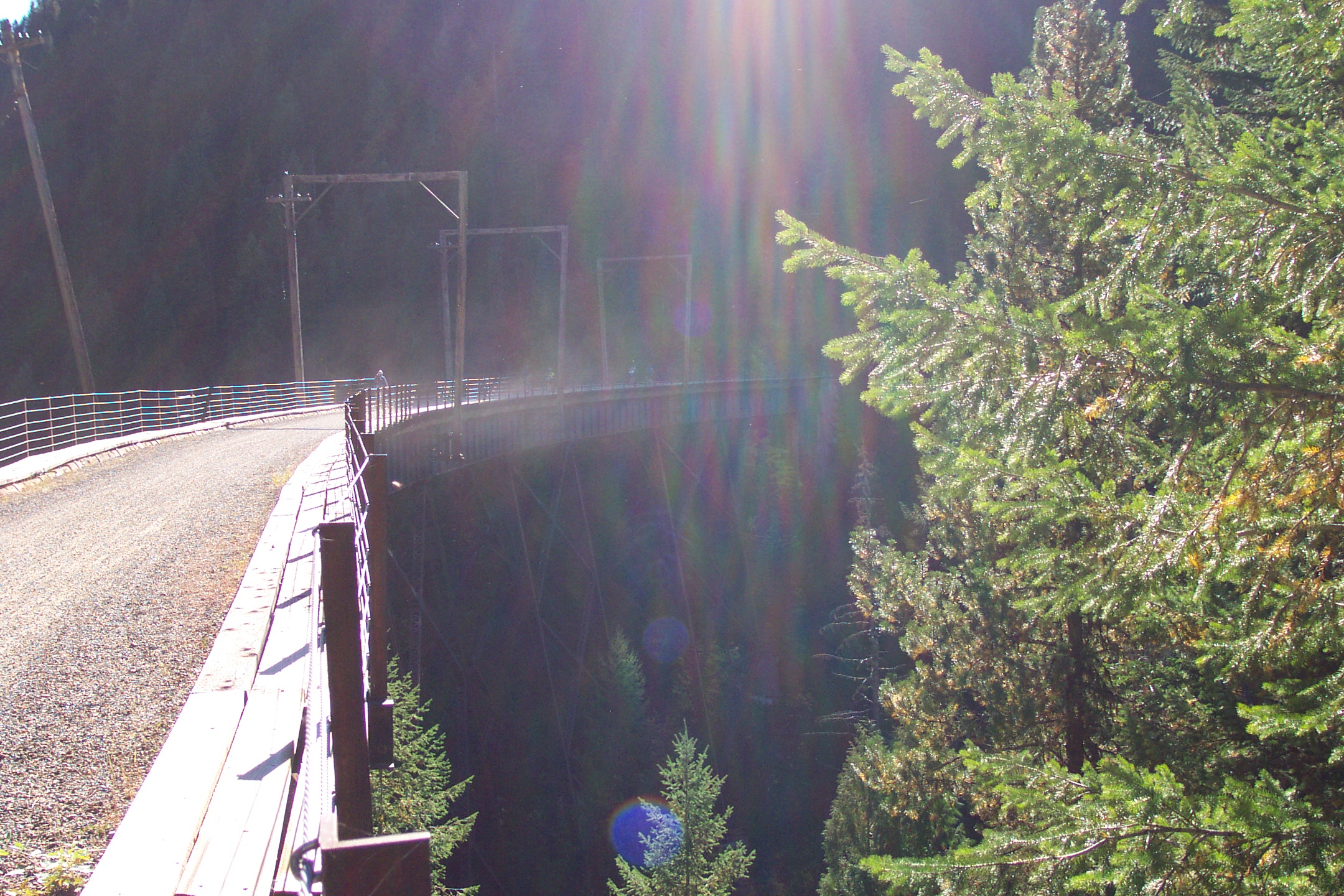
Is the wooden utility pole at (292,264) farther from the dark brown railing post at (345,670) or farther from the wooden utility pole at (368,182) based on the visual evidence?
the dark brown railing post at (345,670)

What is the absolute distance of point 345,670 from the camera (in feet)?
7.38

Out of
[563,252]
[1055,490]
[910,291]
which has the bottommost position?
[1055,490]

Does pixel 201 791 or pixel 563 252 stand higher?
pixel 563 252

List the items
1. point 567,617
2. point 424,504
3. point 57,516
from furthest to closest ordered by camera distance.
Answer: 1. point 567,617
2. point 424,504
3. point 57,516

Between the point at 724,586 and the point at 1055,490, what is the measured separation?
35.8 meters

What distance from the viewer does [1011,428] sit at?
308 centimetres

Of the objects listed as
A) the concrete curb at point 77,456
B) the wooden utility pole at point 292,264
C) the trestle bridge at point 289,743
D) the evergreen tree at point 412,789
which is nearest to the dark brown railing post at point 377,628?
the trestle bridge at point 289,743

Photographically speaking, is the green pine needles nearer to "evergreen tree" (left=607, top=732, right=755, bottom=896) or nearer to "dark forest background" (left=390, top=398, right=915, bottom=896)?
"evergreen tree" (left=607, top=732, right=755, bottom=896)

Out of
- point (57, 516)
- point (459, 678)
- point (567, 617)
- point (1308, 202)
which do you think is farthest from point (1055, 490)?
point (567, 617)

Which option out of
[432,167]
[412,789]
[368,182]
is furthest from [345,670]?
[432,167]

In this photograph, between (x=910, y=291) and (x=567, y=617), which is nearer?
(x=910, y=291)

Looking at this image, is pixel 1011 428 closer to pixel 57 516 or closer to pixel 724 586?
pixel 57 516

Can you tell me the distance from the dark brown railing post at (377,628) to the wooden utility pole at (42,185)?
13.1m

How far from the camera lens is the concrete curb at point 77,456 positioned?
1017cm
